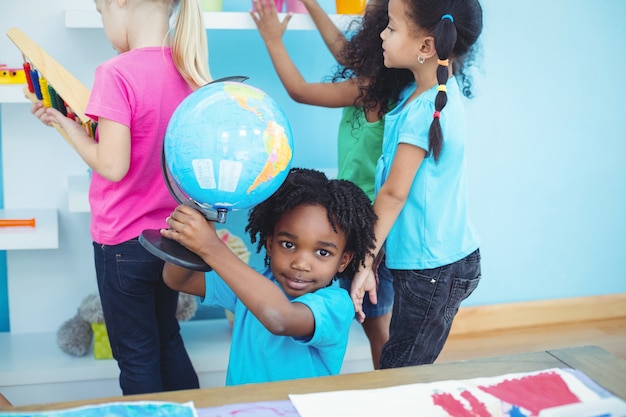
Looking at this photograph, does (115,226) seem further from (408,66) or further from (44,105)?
(408,66)

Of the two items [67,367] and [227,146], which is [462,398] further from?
[67,367]

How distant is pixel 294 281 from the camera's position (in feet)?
4.71

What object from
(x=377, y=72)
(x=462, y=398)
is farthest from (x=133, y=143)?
(x=462, y=398)

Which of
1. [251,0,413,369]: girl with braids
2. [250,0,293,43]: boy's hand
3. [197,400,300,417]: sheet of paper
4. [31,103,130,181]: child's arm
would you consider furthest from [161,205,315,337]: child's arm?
[250,0,293,43]: boy's hand

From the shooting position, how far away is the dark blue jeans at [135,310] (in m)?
1.73

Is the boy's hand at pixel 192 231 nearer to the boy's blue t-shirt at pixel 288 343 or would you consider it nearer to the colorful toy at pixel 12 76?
the boy's blue t-shirt at pixel 288 343

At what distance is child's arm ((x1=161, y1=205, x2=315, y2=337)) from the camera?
1.27 metres

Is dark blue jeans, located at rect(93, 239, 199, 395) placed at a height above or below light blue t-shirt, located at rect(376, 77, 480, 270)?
below

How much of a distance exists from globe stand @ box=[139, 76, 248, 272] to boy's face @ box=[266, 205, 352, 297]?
182 millimetres

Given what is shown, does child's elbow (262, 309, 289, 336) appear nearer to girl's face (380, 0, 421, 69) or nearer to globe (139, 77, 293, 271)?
globe (139, 77, 293, 271)

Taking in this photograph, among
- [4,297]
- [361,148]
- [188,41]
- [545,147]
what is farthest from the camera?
[545,147]

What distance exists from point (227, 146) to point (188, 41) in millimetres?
573

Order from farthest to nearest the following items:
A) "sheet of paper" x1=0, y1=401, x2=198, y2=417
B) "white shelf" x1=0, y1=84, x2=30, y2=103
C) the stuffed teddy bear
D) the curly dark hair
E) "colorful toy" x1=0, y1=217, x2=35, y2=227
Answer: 1. the stuffed teddy bear
2. "colorful toy" x1=0, y1=217, x2=35, y2=227
3. "white shelf" x1=0, y1=84, x2=30, y2=103
4. the curly dark hair
5. "sheet of paper" x1=0, y1=401, x2=198, y2=417

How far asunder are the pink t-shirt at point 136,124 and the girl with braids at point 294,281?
29 centimetres
